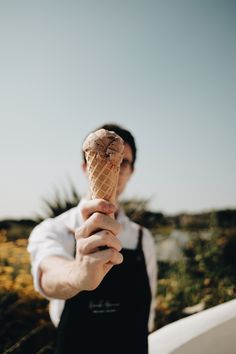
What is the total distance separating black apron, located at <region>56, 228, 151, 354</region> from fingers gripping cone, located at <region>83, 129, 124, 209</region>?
3.74 ft

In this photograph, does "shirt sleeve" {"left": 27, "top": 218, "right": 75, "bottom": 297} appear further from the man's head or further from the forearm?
the man's head

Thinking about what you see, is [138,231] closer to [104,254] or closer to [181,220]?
[104,254]

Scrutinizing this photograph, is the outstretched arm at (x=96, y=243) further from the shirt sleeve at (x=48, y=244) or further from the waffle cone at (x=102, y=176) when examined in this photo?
the shirt sleeve at (x=48, y=244)

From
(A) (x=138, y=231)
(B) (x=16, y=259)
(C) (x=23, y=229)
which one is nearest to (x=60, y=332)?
(A) (x=138, y=231)

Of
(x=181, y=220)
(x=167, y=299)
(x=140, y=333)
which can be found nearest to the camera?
(x=140, y=333)

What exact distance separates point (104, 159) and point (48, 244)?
0.94 m

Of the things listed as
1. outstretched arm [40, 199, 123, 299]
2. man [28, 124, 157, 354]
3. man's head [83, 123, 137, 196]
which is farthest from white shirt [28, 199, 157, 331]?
outstretched arm [40, 199, 123, 299]

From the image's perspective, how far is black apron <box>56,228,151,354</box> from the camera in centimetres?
172

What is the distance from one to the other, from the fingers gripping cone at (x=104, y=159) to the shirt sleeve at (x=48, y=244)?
780 millimetres

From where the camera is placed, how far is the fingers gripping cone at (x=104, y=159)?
0.84m

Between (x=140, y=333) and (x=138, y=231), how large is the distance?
0.68 meters

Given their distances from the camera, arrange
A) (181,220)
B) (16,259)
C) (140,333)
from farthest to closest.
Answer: (181,220)
(16,259)
(140,333)

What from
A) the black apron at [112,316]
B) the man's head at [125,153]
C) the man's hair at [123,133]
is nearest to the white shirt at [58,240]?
the black apron at [112,316]

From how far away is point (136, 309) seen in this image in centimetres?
197
